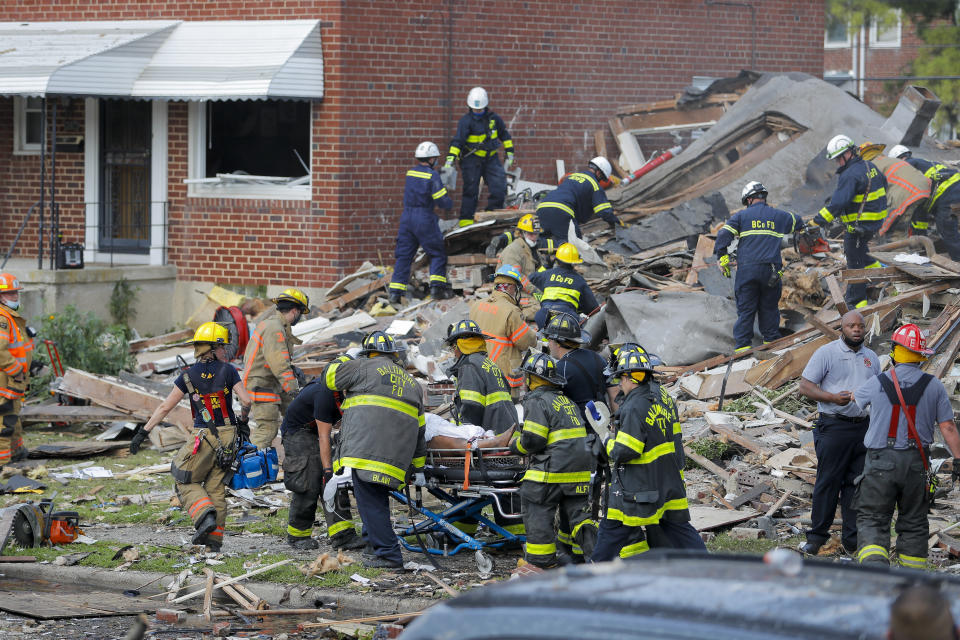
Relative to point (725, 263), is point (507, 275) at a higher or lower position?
lower

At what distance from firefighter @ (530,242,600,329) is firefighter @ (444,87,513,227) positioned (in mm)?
4903

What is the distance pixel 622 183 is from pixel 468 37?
3227 millimetres

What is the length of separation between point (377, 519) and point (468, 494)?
0.73m

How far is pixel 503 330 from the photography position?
435 inches

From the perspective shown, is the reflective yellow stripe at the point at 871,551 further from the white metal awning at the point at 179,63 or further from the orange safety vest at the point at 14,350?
the white metal awning at the point at 179,63

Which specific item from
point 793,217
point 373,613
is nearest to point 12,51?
point 793,217

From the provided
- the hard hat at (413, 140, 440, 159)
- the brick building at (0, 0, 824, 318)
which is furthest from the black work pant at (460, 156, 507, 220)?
the hard hat at (413, 140, 440, 159)

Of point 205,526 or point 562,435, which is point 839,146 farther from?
point 205,526

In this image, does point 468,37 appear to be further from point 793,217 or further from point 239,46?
point 793,217

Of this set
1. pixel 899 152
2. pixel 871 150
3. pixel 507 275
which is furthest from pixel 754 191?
pixel 899 152

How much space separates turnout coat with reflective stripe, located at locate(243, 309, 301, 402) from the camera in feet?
34.8

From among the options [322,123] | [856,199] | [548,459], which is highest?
[322,123]

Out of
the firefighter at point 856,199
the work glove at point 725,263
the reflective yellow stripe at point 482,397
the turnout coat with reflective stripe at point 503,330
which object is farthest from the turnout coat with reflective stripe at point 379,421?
the firefighter at point 856,199

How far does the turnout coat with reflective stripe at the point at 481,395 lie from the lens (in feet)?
29.3
